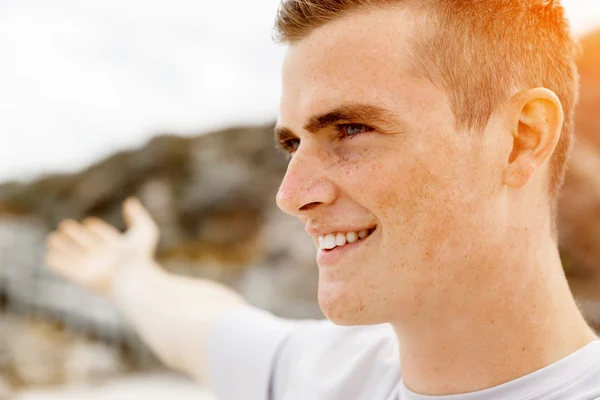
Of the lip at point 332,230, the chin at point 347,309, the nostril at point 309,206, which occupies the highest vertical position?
the nostril at point 309,206

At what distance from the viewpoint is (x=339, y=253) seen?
926 millimetres

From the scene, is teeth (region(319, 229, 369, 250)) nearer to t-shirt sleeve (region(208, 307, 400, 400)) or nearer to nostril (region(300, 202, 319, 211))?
nostril (region(300, 202, 319, 211))

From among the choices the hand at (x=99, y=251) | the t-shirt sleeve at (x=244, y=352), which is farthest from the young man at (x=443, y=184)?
the hand at (x=99, y=251)

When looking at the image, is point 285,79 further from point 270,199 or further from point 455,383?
point 270,199

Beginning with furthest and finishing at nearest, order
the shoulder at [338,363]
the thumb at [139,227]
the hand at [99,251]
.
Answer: the thumb at [139,227] → the hand at [99,251] → the shoulder at [338,363]

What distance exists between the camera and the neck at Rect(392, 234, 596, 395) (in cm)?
88

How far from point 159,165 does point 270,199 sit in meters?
1.24

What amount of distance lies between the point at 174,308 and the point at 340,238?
2.57 feet

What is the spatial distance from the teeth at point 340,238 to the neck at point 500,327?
152 millimetres

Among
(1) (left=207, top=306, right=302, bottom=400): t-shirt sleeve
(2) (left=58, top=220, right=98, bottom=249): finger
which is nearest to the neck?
(1) (left=207, top=306, right=302, bottom=400): t-shirt sleeve

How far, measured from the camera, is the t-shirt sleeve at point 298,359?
1.10m

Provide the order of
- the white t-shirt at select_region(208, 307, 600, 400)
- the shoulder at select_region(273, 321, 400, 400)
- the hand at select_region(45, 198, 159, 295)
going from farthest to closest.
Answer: the hand at select_region(45, 198, 159, 295) < the shoulder at select_region(273, 321, 400, 400) < the white t-shirt at select_region(208, 307, 600, 400)

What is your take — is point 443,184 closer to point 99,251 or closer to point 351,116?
point 351,116

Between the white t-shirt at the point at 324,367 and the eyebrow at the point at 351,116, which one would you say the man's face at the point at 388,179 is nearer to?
the eyebrow at the point at 351,116
